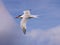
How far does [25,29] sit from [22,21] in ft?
0.75

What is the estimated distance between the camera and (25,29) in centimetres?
5275

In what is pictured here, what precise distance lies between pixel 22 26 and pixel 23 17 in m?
0.25

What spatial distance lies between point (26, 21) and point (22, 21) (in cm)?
17

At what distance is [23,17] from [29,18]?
0.55ft

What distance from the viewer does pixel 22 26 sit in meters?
52.8

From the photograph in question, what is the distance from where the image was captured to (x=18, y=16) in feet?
174

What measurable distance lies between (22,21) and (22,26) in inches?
5.3

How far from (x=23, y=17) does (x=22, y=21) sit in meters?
0.12

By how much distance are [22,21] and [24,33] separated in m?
0.38

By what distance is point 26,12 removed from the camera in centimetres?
5259

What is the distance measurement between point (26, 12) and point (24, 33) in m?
0.57

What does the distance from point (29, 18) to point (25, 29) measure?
0.32 meters

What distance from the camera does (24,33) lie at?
52.6 metres
